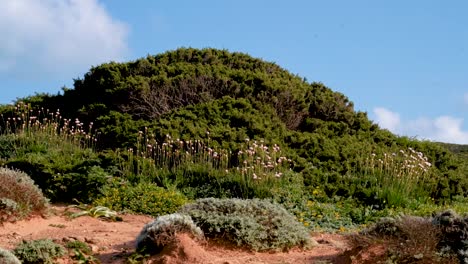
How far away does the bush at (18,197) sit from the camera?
10.0m

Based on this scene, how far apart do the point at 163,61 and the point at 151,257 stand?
12639 millimetres

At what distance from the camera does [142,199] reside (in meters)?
11.7

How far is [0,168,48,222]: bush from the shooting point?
1001 centimetres

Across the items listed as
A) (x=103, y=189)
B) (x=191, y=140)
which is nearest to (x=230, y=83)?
(x=191, y=140)

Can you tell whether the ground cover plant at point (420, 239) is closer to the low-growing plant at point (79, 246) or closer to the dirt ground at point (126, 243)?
the dirt ground at point (126, 243)

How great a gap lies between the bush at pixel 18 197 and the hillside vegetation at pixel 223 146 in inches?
55.6

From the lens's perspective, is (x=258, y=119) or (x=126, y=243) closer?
(x=126, y=243)

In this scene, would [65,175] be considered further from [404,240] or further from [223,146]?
[404,240]

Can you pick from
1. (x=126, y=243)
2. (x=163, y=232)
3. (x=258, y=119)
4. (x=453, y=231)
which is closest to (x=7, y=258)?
(x=163, y=232)

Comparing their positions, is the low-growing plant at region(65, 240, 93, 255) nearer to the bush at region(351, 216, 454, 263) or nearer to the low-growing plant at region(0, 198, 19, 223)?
the low-growing plant at region(0, 198, 19, 223)

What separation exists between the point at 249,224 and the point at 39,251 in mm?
2443

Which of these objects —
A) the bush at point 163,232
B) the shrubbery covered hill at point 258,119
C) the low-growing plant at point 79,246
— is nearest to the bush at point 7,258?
the low-growing plant at point 79,246

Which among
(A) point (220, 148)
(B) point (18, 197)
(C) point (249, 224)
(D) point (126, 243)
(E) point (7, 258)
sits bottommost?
(E) point (7, 258)

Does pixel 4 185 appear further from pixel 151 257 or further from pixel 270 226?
pixel 270 226
